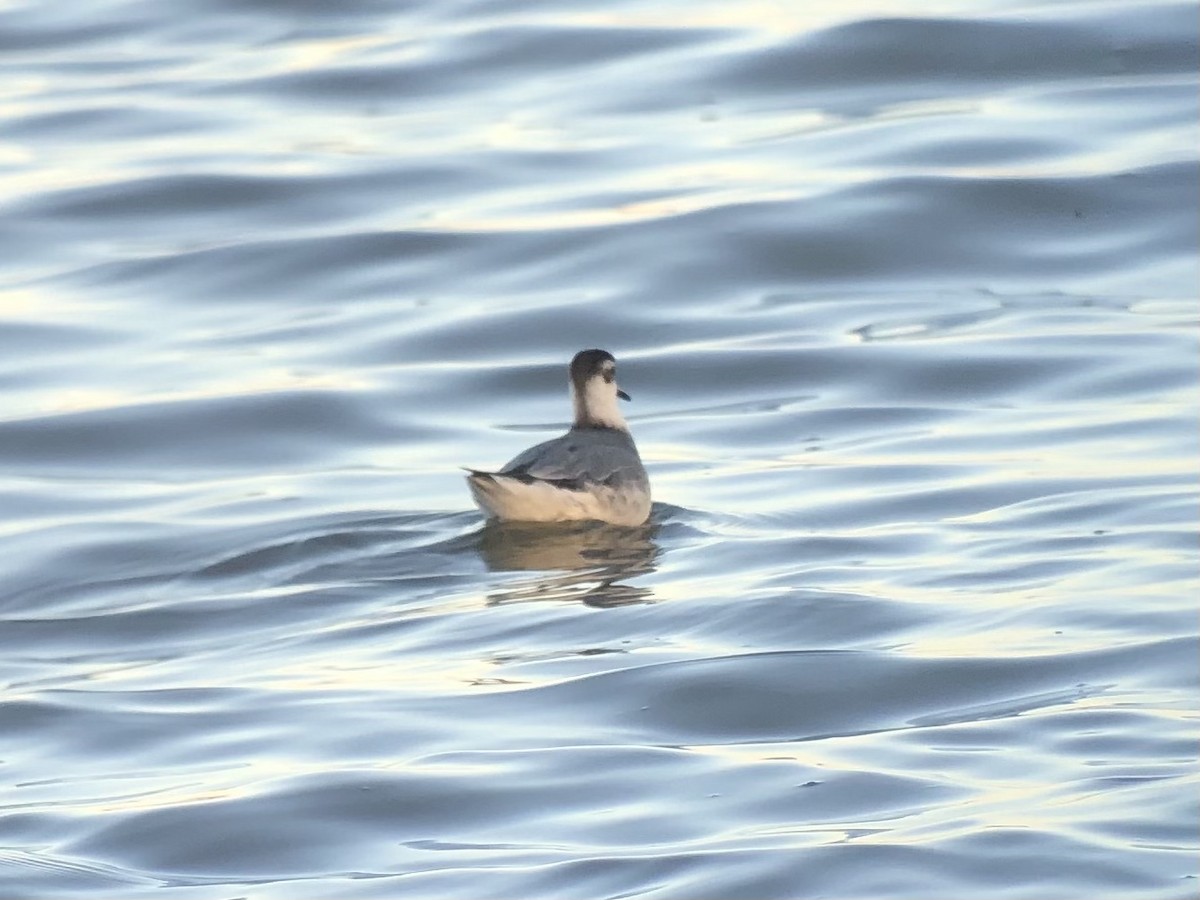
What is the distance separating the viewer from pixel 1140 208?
17688 mm

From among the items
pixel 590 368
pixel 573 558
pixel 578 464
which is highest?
pixel 590 368

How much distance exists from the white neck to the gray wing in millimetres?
503

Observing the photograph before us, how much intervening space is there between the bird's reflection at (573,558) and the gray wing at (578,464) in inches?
9.0

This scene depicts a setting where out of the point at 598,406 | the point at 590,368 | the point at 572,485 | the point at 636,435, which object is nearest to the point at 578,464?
the point at 572,485

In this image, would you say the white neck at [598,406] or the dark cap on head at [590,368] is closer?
the white neck at [598,406]

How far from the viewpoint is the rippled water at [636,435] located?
282 inches

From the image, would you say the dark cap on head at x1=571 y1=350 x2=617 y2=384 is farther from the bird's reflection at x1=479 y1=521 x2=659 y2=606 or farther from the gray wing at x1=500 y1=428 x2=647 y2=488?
the bird's reflection at x1=479 y1=521 x2=659 y2=606

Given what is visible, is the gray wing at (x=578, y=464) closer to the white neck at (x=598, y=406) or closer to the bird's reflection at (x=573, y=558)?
the bird's reflection at (x=573, y=558)

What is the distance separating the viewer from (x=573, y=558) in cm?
1162

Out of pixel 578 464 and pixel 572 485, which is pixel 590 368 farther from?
pixel 572 485

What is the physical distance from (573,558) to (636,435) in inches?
97.8

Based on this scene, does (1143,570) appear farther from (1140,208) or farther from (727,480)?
(1140,208)

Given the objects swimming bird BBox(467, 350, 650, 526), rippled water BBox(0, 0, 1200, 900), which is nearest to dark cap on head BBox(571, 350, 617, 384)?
swimming bird BBox(467, 350, 650, 526)

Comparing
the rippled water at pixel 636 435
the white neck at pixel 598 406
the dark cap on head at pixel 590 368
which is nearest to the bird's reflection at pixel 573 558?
the rippled water at pixel 636 435
